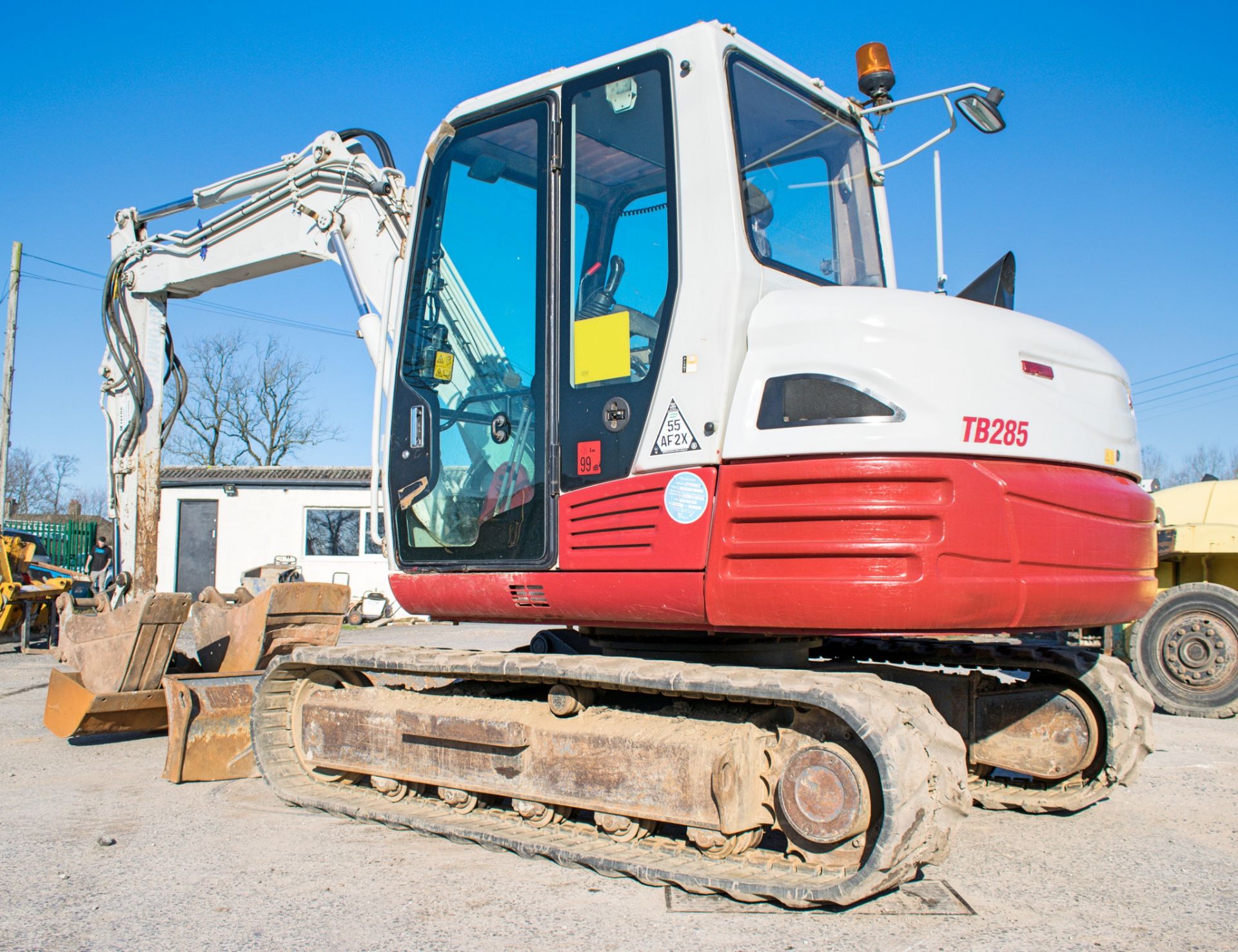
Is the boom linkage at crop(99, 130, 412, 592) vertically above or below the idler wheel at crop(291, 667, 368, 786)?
above

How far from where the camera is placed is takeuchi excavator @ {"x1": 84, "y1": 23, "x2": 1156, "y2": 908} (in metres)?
3.48

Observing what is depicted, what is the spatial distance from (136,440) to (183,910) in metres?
4.55

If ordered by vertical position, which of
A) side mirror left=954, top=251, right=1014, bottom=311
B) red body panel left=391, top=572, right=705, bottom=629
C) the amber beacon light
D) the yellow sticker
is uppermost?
the amber beacon light

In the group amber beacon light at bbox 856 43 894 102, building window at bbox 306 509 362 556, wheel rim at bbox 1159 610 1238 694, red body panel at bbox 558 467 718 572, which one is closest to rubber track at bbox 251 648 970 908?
red body panel at bbox 558 467 718 572

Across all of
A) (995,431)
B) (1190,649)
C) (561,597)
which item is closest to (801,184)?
(995,431)

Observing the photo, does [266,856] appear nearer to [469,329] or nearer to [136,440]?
[469,329]

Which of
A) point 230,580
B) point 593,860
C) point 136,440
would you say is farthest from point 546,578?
point 230,580

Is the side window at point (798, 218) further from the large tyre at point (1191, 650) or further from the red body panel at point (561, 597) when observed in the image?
the large tyre at point (1191, 650)

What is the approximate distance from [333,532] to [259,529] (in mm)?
1646

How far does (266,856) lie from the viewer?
170 inches

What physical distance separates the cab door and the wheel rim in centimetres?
636

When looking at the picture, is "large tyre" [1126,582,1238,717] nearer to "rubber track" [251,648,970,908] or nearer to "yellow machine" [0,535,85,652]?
"rubber track" [251,648,970,908]

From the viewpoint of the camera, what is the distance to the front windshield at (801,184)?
4121 mm

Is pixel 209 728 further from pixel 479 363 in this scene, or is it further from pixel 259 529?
pixel 259 529
